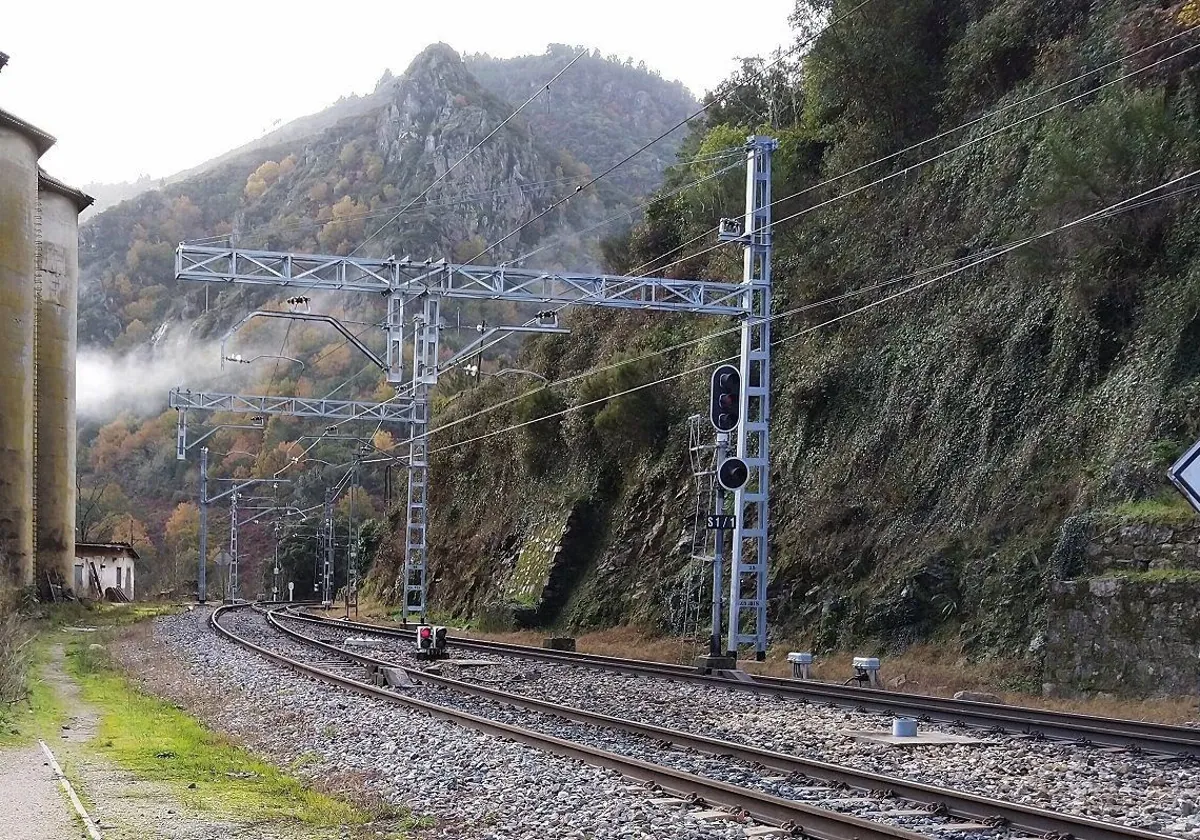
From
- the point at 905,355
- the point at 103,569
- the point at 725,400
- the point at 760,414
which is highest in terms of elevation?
the point at 905,355

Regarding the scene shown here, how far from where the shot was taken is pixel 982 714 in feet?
48.6

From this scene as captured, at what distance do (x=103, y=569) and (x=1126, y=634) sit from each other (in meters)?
61.4

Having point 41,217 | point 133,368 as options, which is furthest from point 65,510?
point 133,368

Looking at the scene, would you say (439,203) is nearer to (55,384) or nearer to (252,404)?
(55,384)

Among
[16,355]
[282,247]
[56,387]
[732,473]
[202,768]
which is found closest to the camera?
[202,768]

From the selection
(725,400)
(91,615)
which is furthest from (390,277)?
(91,615)

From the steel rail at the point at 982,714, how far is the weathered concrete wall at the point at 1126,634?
178 cm

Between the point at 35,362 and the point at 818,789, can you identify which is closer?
the point at 818,789

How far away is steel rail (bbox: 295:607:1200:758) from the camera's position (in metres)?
12.7

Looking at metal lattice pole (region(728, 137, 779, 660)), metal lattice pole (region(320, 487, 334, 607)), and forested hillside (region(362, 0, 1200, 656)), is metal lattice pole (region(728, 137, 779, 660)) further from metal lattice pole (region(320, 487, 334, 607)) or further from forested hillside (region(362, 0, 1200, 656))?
metal lattice pole (region(320, 487, 334, 607))

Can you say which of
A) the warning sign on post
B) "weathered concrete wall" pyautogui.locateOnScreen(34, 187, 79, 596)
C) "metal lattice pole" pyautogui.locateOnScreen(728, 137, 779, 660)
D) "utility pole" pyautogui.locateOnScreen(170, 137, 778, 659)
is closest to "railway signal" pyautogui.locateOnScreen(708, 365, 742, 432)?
"metal lattice pole" pyautogui.locateOnScreen(728, 137, 779, 660)

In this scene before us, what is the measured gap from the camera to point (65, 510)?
49.6 m

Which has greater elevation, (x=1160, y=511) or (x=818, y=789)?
(x=1160, y=511)

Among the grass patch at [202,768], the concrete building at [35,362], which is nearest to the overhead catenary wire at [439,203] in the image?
the concrete building at [35,362]
